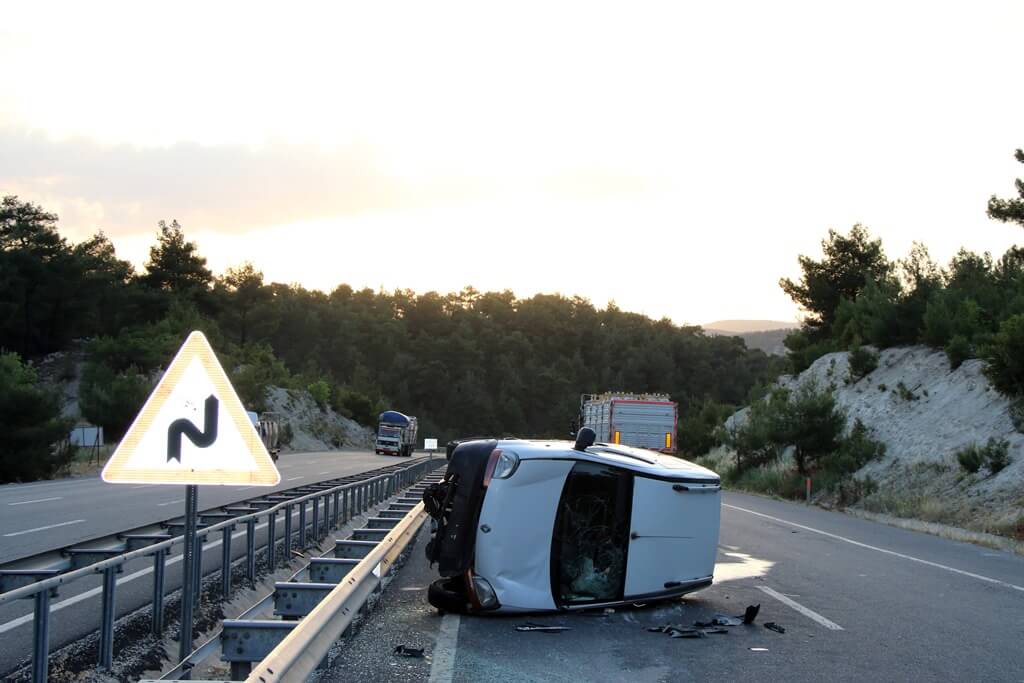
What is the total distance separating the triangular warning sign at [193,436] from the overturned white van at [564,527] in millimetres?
3559

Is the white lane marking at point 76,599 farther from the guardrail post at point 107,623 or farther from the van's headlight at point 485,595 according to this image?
the van's headlight at point 485,595

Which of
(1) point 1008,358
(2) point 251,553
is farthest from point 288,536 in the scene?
(1) point 1008,358

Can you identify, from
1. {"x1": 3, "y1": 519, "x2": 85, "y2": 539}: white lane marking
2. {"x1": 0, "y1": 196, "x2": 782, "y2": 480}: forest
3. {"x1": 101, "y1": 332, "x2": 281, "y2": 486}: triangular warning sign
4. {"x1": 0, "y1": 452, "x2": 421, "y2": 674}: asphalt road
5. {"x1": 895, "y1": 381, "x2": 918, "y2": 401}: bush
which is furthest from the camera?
{"x1": 0, "y1": 196, "x2": 782, "y2": 480}: forest

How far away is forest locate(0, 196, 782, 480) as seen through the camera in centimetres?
8169

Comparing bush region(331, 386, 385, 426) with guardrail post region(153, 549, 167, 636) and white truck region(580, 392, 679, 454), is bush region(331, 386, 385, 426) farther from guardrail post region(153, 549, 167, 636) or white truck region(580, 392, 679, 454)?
guardrail post region(153, 549, 167, 636)

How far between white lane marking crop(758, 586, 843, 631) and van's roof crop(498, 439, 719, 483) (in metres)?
1.55

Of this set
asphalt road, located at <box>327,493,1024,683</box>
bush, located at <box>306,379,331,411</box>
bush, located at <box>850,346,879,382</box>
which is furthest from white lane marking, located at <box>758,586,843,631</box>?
bush, located at <box>306,379,331,411</box>

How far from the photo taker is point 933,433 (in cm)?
3650

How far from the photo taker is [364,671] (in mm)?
7324

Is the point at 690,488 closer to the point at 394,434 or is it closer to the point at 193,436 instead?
the point at 193,436

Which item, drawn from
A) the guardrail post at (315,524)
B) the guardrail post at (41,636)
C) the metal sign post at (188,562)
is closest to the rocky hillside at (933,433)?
the guardrail post at (315,524)

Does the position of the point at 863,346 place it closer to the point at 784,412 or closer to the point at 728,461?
the point at 728,461

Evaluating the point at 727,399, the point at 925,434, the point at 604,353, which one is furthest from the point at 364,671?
the point at 604,353

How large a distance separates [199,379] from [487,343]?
13613 centimetres
